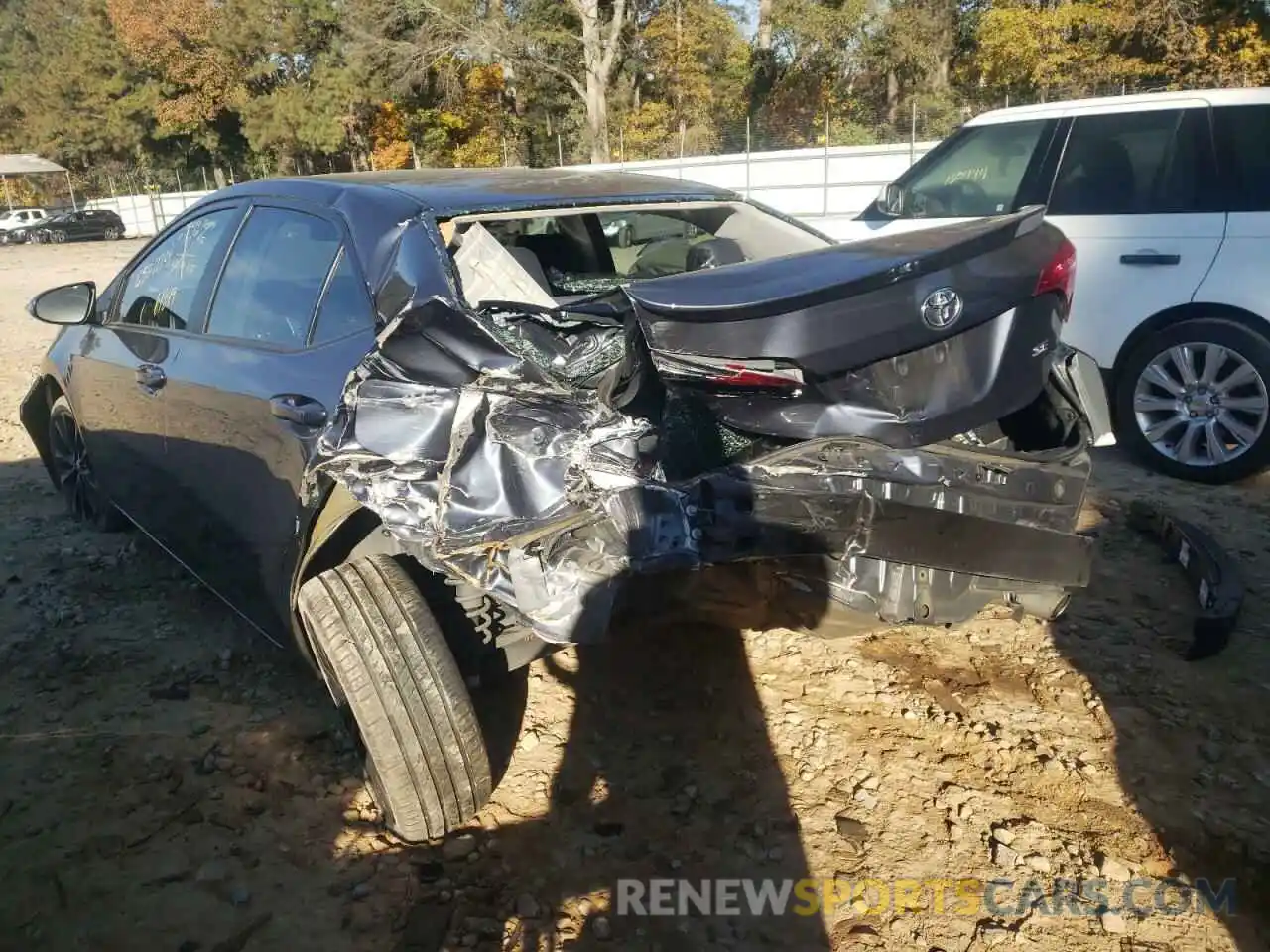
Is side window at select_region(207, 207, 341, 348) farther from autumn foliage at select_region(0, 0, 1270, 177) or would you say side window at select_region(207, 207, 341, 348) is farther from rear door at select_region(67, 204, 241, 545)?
autumn foliage at select_region(0, 0, 1270, 177)

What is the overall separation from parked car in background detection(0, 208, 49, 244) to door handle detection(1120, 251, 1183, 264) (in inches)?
1460

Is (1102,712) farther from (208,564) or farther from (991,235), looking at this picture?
(208,564)

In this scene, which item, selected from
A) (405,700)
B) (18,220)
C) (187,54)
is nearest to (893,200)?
(405,700)

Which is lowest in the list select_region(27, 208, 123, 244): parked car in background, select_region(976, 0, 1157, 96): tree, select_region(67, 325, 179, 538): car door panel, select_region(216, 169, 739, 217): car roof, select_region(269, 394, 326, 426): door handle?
select_region(27, 208, 123, 244): parked car in background

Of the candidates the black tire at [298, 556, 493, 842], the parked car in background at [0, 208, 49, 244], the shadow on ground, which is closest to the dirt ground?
the shadow on ground

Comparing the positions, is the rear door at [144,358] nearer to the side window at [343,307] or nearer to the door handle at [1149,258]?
the side window at [343,307]

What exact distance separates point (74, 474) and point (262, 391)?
8.55 ft

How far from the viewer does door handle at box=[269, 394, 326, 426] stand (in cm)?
272

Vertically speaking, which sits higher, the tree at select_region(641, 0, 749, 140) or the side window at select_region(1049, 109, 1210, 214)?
the tree at select_region(641, 0, 749, 140)

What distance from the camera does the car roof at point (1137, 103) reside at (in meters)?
5.03

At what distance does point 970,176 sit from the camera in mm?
5871

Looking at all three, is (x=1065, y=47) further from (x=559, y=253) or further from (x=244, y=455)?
(x=244, y=455)

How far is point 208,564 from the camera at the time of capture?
3473 millimetres

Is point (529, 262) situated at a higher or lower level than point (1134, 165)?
lower
